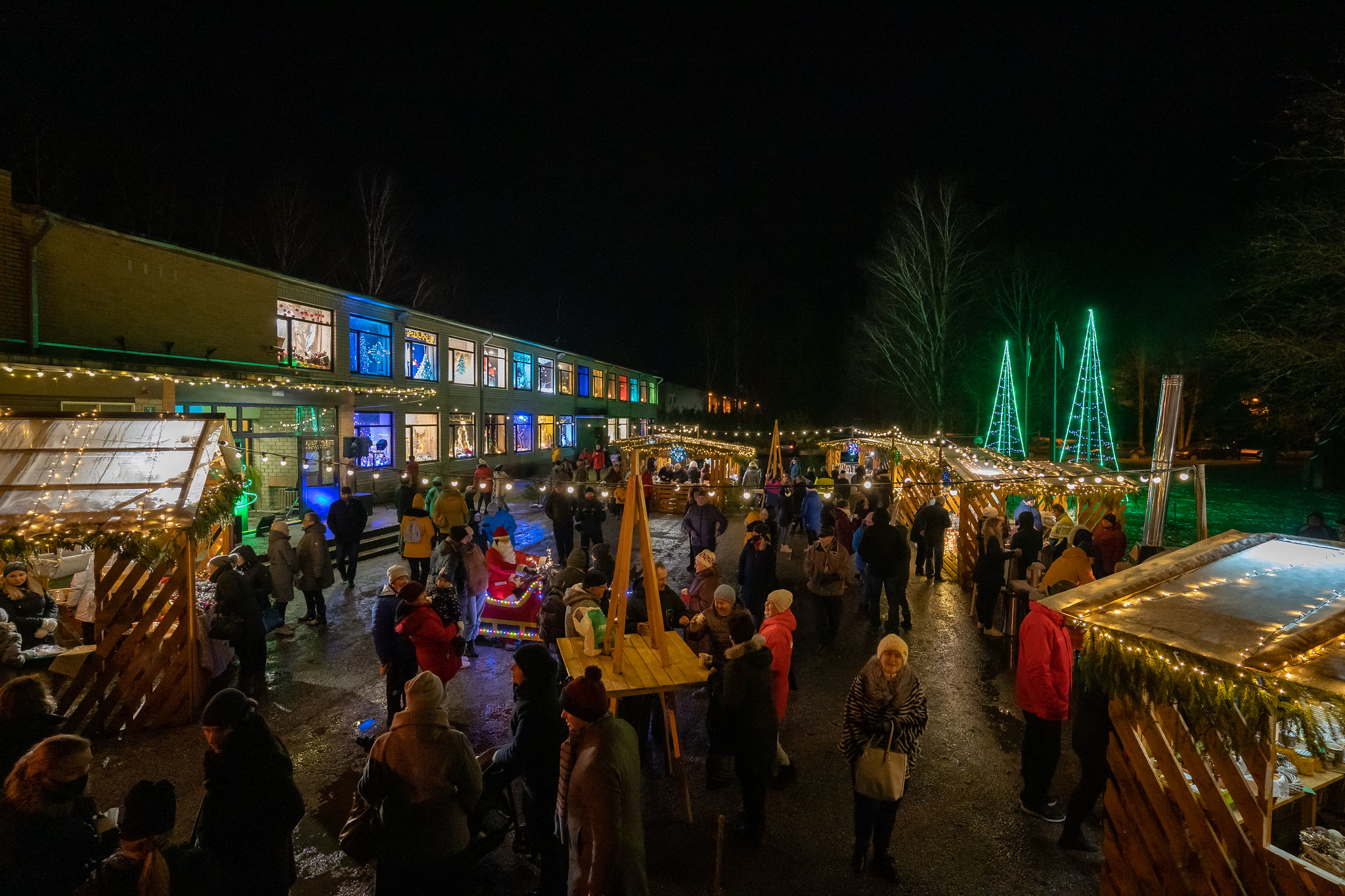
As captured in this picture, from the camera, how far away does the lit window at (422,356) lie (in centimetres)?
2080

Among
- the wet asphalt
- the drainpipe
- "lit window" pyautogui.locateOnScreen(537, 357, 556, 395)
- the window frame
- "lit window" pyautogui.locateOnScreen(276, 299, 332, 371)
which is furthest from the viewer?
"lit window" pyautogui.locateOnScreen(537, 357, 556, 395)

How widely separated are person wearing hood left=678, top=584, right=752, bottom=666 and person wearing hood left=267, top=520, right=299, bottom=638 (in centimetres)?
576

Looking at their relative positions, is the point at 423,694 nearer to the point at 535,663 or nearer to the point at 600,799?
the point at 535,663

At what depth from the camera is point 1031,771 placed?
4.50m

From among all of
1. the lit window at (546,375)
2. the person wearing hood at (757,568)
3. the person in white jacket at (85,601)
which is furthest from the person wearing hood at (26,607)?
the lit window at (546,375)

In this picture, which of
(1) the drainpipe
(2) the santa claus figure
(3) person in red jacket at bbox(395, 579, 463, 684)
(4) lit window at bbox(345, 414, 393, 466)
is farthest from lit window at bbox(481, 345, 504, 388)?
(3) person in red jacket at bbox(395, 579, 463, 684)

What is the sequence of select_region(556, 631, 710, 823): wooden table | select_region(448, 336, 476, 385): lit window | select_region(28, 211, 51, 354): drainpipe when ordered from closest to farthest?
1. select_region(556, 631, 710, 823): wooden table
2. select_region(28, 211, 51, 354): drainpipe
3. select_region(448, 336, 476, 385): lit window

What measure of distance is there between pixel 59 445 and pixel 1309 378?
70.5 feet

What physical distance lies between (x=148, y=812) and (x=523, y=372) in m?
27.2

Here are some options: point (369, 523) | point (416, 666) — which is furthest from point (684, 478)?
point (416, 666)

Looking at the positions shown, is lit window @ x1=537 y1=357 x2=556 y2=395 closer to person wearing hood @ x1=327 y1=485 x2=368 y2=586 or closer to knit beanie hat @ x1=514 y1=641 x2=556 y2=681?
person wearing hood @ x1=327 y1=485 x2=368 y2=586

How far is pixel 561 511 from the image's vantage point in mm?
10766

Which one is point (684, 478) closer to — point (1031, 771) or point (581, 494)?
point (581, 494)

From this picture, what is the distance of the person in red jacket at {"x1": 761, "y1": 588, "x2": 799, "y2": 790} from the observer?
4730mm
